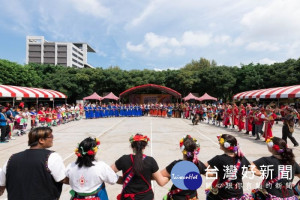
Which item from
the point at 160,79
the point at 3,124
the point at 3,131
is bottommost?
the point at 3,131

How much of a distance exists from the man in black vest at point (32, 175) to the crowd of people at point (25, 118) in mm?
9129

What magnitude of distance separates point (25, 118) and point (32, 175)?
11866 millimetres

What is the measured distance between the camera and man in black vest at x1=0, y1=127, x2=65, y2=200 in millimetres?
2354

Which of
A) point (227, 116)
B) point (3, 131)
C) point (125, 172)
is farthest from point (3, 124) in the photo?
point (227, 116)

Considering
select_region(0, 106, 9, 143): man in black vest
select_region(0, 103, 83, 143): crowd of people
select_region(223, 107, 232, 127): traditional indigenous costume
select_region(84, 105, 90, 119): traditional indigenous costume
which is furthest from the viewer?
select_region(84, 105, 90, 119): traditional indigenous costume

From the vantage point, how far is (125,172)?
8.82 ft

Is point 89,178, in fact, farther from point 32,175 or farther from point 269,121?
point 269,121

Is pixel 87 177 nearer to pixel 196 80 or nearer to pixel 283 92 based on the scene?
pixel 283 92

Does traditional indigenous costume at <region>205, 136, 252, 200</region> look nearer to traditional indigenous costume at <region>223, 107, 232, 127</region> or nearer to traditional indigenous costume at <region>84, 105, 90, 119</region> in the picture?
traditional indigenous costume at <region>223, 107, 232, 127</region>

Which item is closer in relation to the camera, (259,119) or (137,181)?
(137,181)

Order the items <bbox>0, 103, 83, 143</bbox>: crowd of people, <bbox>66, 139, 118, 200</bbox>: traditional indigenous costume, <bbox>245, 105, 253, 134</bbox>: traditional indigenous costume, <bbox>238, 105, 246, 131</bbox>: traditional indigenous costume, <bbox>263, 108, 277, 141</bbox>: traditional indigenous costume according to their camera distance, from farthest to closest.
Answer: <bbox>238, 105, 246, 131</bbox>: traditional indigenous costume < <bbox>245, 105, 253, 134</bbox>: traditional indigenous costume < <bbox>0, 103, 83, 143</bbox>: crowd of people < <bbox>263, 108, 277, 141</bbox>: traditional indigenous costume < <bbox>66, 139, 118, 200</bbox>: traditional indigenous costume

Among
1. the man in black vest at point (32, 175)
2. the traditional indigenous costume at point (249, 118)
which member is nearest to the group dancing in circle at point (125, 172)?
the man in black vest at point (32, 175)

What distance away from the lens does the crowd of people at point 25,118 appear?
10144 mm

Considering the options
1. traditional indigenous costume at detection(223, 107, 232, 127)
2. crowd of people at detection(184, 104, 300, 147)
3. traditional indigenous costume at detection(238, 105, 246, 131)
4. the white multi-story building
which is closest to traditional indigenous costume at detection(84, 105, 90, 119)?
crowd of people at detection(184, 104, 300, 147)
